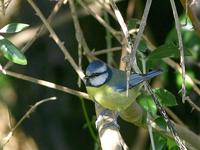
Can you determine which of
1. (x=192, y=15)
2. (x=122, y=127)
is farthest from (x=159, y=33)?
(x=192, y=15)

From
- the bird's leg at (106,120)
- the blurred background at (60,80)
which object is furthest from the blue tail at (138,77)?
the blurred background at (60,80)

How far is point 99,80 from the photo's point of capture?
7.22 feet

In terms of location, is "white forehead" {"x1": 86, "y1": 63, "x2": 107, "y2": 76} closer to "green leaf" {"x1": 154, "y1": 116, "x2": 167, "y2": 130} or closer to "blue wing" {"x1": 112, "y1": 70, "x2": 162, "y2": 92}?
"blue wing" {"x1": 112, "y1": 70, "x2": 162, "y2": 92}

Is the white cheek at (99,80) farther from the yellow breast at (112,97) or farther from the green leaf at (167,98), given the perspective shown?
the green leaf at (167,98)

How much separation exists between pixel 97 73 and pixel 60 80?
1.00 meters

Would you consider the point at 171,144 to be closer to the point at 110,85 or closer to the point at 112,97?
the point at 112,97

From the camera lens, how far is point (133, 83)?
6.25ft

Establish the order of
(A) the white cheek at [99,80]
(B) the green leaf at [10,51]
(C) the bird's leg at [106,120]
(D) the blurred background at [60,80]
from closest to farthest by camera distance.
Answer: (B) the green leaf at [10,51]
(C) the bird's leg at [106,120]
(A) the white cheek at [99,80]
(D) the blurred background at [60,80]

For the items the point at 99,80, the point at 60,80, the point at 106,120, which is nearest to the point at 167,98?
the point at 106,120

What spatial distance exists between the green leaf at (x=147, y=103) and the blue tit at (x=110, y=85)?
3 cm

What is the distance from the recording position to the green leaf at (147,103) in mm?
1915

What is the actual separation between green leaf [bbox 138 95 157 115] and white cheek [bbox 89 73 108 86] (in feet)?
0.70

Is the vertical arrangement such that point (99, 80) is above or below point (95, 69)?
below

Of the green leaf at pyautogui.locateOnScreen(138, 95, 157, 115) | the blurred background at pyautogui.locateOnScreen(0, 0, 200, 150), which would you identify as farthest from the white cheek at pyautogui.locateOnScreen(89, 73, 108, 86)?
the blurred background at pyautogui.locateOnScreen(0, 0, 200, 150)
